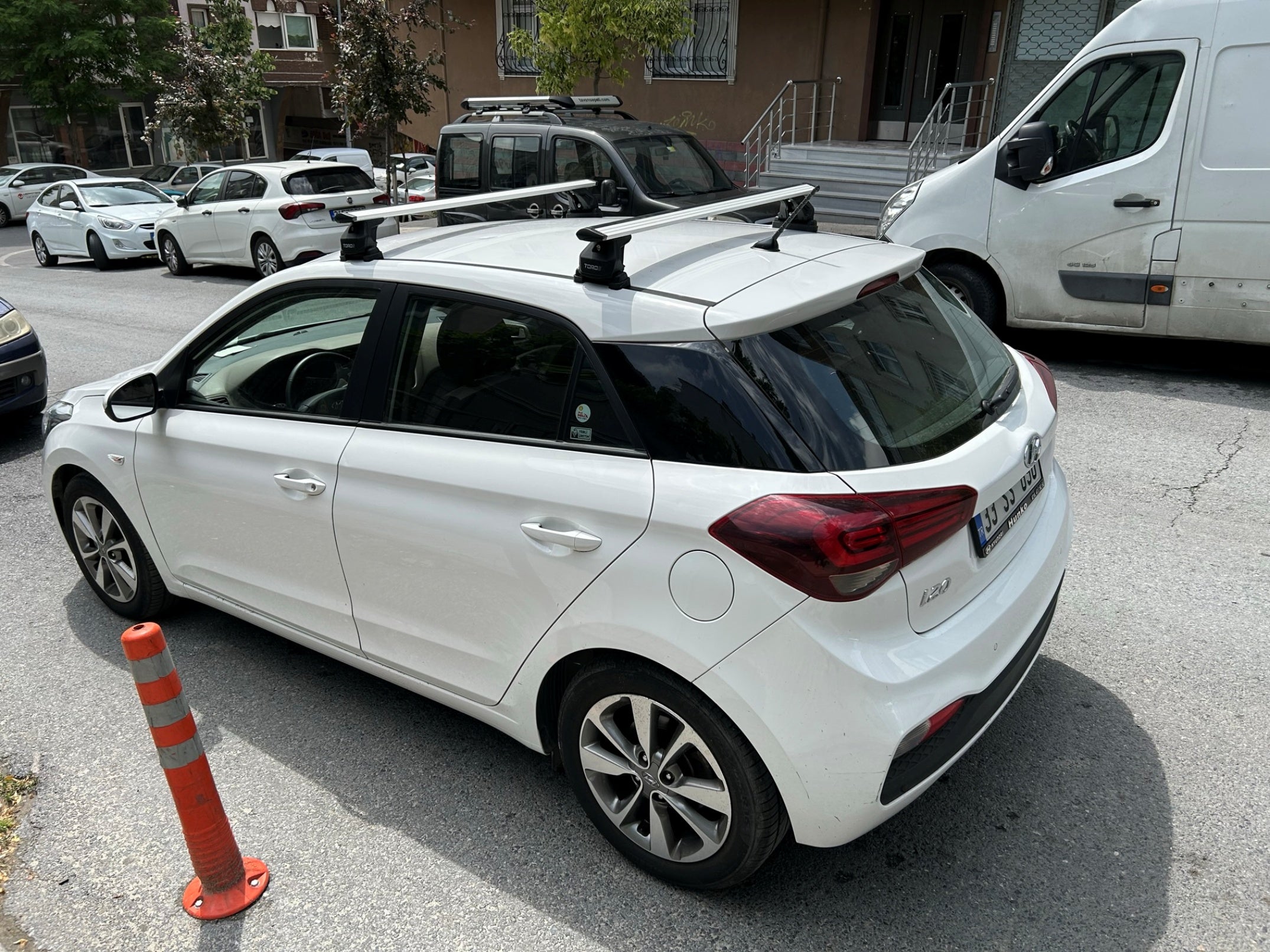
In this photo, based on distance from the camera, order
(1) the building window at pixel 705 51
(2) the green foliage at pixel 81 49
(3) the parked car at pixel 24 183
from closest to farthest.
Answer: (1) the building window at pixel 705 51 < (3) the parked car at pixel 24 183 < (2) the green foliage at pixel 81 49

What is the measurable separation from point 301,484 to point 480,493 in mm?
777

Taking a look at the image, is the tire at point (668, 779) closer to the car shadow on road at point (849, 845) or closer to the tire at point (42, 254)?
the car shadow on road at point (849, 845)

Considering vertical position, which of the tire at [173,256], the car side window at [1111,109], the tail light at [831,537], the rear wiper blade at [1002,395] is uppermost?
the car side window at [1111,109]

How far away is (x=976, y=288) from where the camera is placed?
7762 millimetres

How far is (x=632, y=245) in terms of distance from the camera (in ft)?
10.5

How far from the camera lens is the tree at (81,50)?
93.6ft

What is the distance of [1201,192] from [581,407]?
585 centimetres

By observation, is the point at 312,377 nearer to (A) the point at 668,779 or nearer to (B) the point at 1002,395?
(A) the point at 668,779

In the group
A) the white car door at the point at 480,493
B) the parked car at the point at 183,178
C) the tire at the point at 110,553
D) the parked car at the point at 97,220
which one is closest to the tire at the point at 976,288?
the white car door at the point at 480,493

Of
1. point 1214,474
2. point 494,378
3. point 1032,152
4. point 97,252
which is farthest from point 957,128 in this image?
point 494,378

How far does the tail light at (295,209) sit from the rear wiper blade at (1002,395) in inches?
453

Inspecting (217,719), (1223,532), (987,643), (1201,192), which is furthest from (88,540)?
(1201,192)

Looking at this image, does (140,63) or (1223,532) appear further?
(140,63)

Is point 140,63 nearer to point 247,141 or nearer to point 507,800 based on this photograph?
point 247,141
